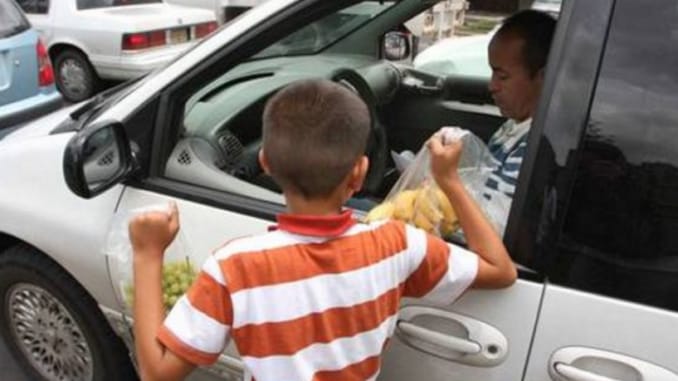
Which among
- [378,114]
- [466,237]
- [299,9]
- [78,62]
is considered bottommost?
[78,62]

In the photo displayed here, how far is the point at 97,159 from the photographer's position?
191 cm

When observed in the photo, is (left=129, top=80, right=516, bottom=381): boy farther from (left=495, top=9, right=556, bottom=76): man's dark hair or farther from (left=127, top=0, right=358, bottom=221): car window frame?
(left=495, top=9, right=556, bottom=76): man's dark hair

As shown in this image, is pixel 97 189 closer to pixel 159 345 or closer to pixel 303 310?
pixel 159 345

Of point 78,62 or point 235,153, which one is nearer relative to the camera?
point 235,153

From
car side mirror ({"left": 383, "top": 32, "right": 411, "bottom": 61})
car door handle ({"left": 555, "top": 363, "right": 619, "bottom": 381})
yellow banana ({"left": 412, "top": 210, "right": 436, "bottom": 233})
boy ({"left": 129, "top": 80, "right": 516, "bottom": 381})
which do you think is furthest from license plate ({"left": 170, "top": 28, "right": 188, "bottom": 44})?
car door handle ({"left": 555, "top": 363, "right": 619, "bottom": 381})

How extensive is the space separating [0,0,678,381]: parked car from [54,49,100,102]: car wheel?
225 inches

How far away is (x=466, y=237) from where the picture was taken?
4.88 feet

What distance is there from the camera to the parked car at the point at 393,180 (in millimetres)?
1375

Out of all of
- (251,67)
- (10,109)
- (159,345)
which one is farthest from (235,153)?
(10,109)

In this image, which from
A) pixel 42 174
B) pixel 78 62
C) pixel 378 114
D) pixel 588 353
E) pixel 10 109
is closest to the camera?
pixel 588 353

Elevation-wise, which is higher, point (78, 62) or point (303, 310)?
point (303, 310)

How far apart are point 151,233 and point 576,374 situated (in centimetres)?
86

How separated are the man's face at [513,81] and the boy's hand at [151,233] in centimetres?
101

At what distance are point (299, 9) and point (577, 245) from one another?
889 millimetres
